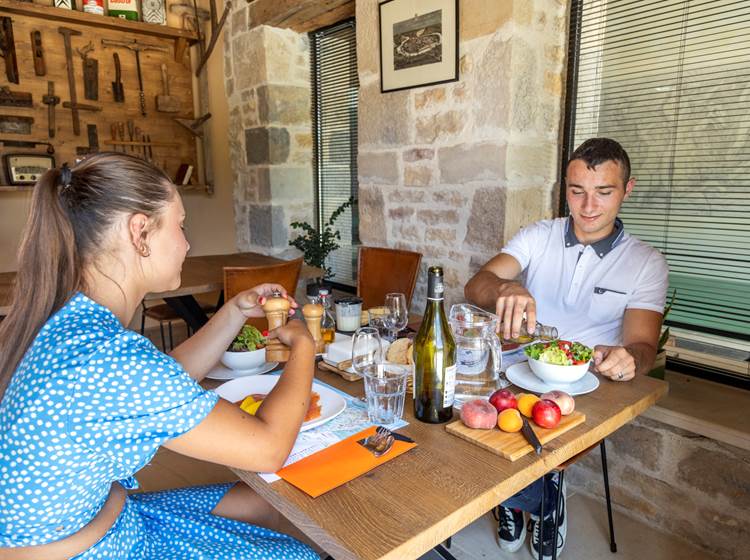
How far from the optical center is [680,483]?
1.84 metres

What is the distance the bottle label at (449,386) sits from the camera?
104cm

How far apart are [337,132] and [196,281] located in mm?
1560

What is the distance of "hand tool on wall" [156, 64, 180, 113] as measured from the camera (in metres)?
4.11

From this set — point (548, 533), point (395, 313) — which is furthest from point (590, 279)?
point (548, 533)

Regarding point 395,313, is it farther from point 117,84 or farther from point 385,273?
point 117,84

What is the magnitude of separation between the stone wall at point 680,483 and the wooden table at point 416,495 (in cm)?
98

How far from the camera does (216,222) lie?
14.9 feet

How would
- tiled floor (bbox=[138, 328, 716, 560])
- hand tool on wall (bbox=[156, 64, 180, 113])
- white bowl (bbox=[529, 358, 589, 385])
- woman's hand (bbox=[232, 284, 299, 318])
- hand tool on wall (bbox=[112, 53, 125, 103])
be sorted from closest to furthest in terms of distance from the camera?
white bowl (bbox=[529, 358, 589, 385]), woman's hand (bbox=[232, 284, 299, 318]), tiled floor (bbox=[138, 328, 716, 560]), hand tool on wall (bbox=[112, 53, 125, 103]), hand tool on wall (bbox=[156, 64, 180, 113])

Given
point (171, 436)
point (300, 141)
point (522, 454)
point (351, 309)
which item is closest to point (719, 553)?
point (522, 454)

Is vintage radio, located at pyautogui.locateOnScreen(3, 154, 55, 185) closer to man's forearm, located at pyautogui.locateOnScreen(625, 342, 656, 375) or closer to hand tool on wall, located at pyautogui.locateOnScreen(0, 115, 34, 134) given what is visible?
hand tool on wall, located at pyautogui.locateOnScreen(0, 115, 34, 134)

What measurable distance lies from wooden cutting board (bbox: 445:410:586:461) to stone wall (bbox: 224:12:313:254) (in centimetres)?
297

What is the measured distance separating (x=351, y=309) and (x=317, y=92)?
262 centimetres

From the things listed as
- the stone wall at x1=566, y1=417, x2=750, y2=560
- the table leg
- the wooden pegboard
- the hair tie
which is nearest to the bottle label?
the hair tie

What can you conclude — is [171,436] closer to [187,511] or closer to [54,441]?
[54,441]
